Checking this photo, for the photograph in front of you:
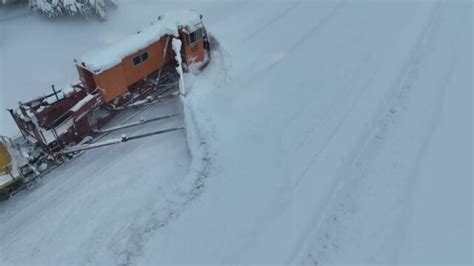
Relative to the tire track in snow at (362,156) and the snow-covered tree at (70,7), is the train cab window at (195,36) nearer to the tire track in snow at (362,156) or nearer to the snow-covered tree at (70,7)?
the tire track in snow at (362,156)

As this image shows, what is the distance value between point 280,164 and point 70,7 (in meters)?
11.5

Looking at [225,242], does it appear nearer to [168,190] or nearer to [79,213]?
[168,190]

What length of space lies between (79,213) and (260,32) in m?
10.7

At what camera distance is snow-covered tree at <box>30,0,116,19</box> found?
56.0ft

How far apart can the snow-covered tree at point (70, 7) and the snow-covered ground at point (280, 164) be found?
60cm

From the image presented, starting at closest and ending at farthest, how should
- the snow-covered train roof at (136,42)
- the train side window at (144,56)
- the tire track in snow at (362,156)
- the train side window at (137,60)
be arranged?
the tire track in snow at (362,156) < the snow-covered train roof at (136,42) < the train side window at (137,60) < the train side window at (144,56)

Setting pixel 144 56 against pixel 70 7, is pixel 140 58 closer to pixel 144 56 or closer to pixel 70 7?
pixel 144 56

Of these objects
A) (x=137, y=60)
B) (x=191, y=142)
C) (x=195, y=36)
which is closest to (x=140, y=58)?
(x=137, y=60)

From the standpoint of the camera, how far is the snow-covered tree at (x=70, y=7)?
17.1 meters

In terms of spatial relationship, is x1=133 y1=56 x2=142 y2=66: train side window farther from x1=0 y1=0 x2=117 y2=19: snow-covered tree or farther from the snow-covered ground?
x1=0 y1=0 x2=117 y2=19: snow-covered tree

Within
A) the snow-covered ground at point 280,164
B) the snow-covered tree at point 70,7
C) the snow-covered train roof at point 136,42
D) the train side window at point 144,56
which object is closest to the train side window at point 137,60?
the train side window at point 144,56

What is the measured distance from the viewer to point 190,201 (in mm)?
10750

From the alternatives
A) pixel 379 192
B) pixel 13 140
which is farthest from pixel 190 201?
pixel 13 140

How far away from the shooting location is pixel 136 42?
41.3 ft
